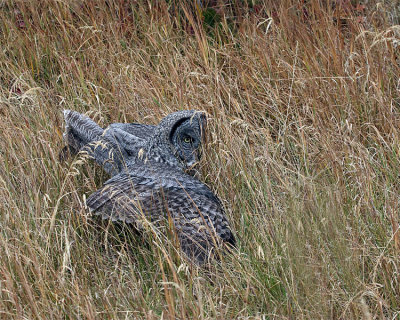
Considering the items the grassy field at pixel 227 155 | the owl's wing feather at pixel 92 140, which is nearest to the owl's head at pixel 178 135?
the grassy field at pixel 227 155

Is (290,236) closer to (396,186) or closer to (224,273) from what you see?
(224,273)

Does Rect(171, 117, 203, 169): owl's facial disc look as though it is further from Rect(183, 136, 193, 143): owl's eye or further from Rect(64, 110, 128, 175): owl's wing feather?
Rect(64, 110, 128, 175): owl's wing feather

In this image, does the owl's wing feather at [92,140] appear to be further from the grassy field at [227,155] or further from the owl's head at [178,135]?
the owl's head at [178,135]

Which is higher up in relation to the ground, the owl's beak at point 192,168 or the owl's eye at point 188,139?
the owl's eye at point 188,139

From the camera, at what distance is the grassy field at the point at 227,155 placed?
2367 mm

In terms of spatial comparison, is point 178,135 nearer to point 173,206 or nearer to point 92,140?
point 92,140

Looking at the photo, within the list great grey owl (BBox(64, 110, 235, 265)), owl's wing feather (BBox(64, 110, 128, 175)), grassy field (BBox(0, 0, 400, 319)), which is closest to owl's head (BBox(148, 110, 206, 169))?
great grey owl (BBox(64, 110, 235, 265))

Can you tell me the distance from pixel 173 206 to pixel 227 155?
0.62 metres

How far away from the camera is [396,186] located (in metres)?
3.11

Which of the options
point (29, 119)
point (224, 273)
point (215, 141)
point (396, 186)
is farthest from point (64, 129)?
point (396, 186)

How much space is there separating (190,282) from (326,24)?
8.31ft

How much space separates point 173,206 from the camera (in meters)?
2.85

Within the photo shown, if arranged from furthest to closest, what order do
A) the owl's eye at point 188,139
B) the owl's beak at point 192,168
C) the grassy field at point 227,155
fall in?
1. the owl's eye at point 188,139
2. the owl's beak at point 192,168
3. the grassy field at point 227,155

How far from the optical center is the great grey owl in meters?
2.76
